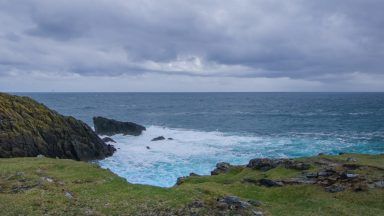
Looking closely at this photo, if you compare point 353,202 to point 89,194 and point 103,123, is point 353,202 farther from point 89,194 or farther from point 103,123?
point 103,123

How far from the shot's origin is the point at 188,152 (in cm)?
6931

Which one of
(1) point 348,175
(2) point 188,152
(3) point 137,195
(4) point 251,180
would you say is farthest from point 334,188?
(2) point 188,152

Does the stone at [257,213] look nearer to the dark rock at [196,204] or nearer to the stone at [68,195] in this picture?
the dark rock at [196,204]

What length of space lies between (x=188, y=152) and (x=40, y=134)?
80.8 ft

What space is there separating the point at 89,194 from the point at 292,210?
14.1 m

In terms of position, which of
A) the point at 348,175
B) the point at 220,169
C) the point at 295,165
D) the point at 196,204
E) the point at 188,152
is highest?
the point at 348,175

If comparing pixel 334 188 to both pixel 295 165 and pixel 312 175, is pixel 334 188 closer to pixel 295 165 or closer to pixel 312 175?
pixel 312 175

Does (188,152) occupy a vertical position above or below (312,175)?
below

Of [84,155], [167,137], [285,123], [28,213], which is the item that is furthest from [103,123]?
[28,213]

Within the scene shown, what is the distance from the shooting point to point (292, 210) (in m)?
26.2

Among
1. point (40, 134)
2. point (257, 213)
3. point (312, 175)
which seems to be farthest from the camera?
point (40, 134)

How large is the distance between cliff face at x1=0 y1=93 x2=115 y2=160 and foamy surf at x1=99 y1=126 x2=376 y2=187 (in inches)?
166

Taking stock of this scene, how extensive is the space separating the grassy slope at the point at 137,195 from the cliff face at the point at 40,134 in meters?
19.0

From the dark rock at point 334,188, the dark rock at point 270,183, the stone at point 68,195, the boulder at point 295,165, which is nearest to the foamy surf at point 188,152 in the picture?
the boulder at point 295,165
